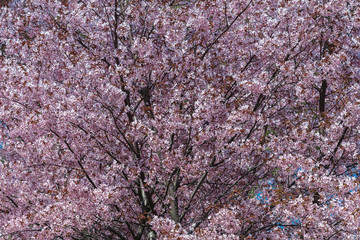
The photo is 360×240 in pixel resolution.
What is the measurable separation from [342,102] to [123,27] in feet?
16.6

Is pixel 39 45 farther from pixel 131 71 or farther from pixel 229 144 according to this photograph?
pixel 229 144

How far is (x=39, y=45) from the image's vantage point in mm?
9305

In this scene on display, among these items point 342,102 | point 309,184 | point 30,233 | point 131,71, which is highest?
point 131,71

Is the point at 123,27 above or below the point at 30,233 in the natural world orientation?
above

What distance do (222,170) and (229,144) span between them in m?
1.31

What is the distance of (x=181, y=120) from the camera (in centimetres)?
792

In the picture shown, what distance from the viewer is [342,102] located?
26.4ft

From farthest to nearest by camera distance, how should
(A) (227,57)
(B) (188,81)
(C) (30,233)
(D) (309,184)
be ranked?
1. (A) (227,57)
2. (B) (188,81)
3. (C) (30,233)
4. (D) (309,184)

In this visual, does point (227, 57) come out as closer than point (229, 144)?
No

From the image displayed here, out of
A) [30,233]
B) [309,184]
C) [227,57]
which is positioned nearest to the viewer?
[309,184]

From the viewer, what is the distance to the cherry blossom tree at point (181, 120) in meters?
7.64

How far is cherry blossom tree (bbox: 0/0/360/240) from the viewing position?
764 cm

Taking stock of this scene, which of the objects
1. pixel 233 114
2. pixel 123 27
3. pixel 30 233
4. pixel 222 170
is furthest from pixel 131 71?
pixel 30 233

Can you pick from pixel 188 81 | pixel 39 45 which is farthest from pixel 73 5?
pixel 188 81
